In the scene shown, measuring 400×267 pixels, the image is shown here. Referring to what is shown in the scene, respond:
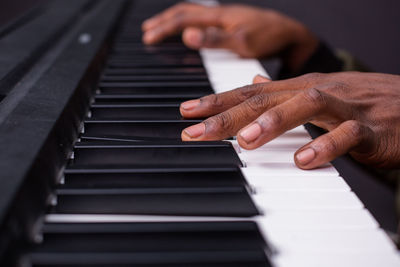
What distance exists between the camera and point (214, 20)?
5.29 feet

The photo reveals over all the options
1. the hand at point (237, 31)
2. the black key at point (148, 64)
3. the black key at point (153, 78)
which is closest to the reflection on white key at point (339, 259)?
the black key at point (153, 78)

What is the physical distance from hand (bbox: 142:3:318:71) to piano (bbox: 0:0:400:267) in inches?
19.3

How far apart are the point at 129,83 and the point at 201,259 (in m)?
0.64

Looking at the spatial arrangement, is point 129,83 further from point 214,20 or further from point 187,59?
point 214,20

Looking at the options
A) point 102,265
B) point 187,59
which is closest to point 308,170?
point 102,265

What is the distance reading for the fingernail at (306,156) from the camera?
0.70 meters

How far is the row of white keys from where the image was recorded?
509 millimetres

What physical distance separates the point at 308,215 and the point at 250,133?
0.19 metres

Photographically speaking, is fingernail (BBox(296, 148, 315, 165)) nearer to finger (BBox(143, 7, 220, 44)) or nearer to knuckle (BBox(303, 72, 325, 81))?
knuckle (BBox(303, 72, 325, 81))

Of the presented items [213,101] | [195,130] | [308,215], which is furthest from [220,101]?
[308,215]

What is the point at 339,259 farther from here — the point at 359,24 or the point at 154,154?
the point at 359,24

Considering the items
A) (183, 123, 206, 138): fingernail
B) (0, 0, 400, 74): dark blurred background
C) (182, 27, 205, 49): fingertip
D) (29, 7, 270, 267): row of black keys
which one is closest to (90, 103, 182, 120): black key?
(29, 7, 270, 267): row of black keys

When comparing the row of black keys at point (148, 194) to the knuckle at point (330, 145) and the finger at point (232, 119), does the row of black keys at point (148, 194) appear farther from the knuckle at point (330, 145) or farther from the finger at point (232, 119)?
the knuckle at point (330, 145)

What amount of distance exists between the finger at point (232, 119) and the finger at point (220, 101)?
54 millimetres
